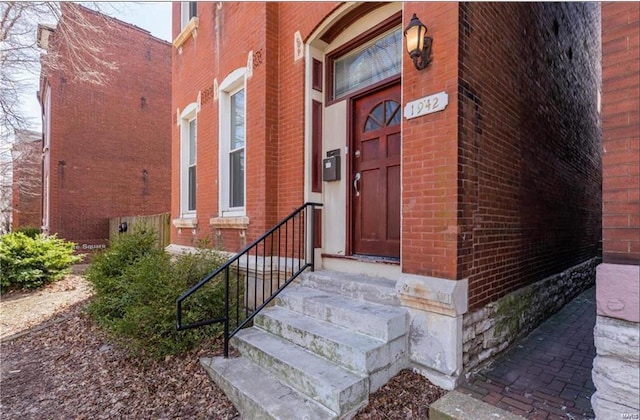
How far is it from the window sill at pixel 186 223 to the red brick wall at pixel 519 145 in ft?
16.8

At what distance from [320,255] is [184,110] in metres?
4.79

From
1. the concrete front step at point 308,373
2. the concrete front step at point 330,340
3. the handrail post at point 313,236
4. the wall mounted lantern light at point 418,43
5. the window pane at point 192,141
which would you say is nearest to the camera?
the concrete front step at point 308,373

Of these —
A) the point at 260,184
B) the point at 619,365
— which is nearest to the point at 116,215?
the point at 260,184

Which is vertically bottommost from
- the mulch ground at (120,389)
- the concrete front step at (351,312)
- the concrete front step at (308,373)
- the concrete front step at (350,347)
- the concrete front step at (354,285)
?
the mulch ground at (120,389)

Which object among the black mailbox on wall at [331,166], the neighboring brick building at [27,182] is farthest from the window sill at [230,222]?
the neighboring brick building at [27,182]

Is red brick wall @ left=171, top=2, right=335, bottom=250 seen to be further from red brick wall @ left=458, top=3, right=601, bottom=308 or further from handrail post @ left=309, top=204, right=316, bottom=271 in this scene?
red brick wall @ left=458, top=3, right=601, bottom=308

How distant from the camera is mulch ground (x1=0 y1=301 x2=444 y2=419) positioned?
2.82 m

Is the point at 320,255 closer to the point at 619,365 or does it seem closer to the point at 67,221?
the point at 619,365

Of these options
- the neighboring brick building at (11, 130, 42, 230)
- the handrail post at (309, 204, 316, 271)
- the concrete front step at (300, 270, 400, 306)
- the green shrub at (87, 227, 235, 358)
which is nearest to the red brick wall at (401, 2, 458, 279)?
the concrete front step at (300, 270, 400, 306)

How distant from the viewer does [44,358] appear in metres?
4.43

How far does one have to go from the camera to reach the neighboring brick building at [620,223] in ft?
6.75

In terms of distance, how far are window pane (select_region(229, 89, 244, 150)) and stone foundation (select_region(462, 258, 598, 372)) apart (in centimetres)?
424

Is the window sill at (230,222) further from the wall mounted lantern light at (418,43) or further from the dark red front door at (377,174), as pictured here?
the wall mounted lantern light at (418,43)

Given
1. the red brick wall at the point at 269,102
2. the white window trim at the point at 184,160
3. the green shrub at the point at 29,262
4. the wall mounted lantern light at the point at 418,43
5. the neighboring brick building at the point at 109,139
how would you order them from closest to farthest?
the wall mounted lantern light at the point at 418,43
the red brick wall at the point at 269,102
the white window trim at the point at 184,160
the green shrub at the point at 29,262
the neighboring brick building at the point at 109,139
